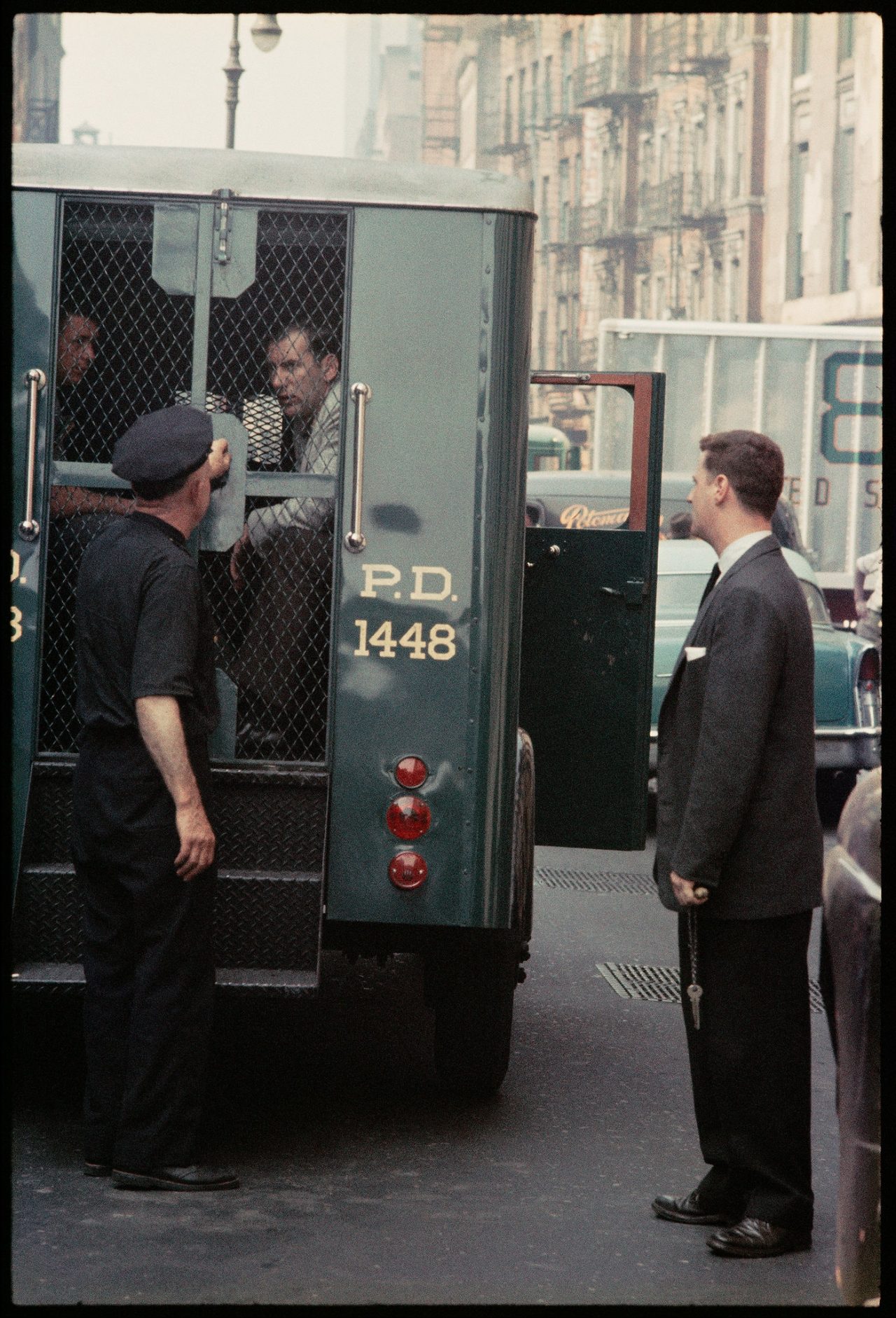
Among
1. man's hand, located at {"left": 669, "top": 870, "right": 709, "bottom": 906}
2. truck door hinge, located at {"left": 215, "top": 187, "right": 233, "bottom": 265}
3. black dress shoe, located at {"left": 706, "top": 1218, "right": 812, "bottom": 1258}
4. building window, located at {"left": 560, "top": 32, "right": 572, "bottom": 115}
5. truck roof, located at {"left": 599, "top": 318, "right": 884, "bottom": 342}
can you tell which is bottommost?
black dress shoe, located at {"left": 706, "top": 1218, "right": 812, "bottom": 1258}

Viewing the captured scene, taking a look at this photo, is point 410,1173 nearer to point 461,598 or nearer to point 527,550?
point 461,598

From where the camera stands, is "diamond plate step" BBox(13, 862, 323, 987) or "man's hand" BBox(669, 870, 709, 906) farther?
"diamond plate step" BBox(13, 862, 323, 987)

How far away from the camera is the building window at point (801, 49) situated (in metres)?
43.9

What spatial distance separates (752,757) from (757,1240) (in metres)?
1.20

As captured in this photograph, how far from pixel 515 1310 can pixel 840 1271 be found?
3.05ft

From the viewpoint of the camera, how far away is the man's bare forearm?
4.98 meters

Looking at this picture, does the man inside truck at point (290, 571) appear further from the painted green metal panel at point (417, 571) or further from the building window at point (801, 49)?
the building window at point (801, 49)

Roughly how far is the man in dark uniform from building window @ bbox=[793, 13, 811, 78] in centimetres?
4161

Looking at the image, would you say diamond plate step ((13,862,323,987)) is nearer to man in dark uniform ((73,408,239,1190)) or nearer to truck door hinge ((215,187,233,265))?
man in dark uniform ((73,408,239,1190))

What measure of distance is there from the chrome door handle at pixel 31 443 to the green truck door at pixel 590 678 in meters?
2.11

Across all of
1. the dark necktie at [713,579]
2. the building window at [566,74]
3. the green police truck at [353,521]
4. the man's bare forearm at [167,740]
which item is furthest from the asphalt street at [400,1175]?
the building window at [566,74]

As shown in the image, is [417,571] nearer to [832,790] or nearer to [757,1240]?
[757,1240]

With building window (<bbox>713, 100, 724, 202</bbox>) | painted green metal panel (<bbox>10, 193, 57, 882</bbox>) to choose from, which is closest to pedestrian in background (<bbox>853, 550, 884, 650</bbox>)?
painted green metal panel (<bbox>10, 193, 57, 882</bbox>)

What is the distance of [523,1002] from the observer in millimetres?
7891
